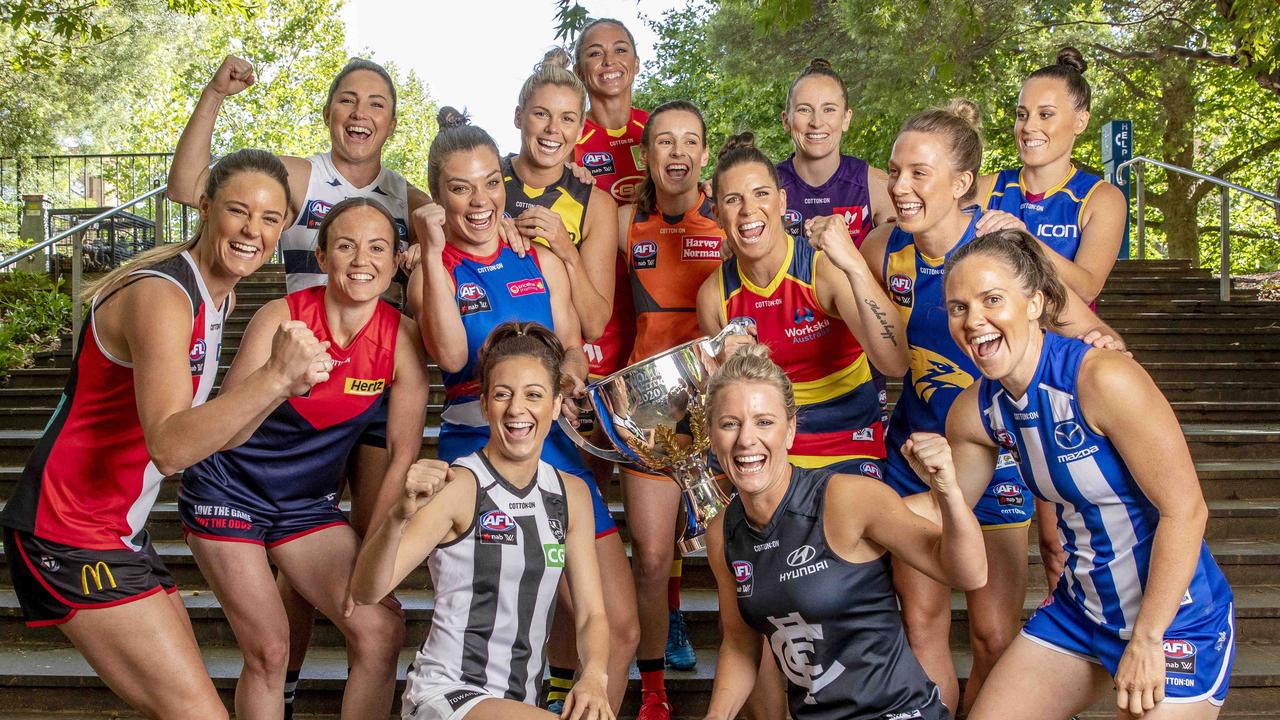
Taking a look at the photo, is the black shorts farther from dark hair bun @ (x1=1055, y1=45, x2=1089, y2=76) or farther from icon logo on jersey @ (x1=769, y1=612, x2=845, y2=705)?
dark hair bun @ (x1=1055, y1=45, x2=1089, y2=76)

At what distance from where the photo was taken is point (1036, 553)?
4723 mm

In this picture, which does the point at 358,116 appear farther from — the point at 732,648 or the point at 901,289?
the point at 732,648

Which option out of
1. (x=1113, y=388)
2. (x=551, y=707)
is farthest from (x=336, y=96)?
(x=1113, y=388)

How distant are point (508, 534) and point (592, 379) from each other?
0.97m

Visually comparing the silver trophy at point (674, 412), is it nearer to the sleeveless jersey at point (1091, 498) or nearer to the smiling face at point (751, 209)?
the smiling face at point (751, 209)

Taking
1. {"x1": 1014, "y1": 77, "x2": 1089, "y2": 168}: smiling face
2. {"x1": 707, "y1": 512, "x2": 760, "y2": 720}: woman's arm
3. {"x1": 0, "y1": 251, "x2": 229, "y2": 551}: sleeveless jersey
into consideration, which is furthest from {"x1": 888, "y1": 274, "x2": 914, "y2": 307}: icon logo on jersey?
{"x1": 0, "y1": 251, "x2": 229, "y2": 551}: sleeveless jersey

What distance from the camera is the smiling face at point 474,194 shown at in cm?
310

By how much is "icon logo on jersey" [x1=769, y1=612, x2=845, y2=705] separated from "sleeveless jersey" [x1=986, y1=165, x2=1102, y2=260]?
5.15ft

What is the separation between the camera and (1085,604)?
101 inches

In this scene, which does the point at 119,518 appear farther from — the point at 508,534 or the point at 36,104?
the point at 36,104

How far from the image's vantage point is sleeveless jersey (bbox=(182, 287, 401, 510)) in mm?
2941

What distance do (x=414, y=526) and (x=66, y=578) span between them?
2.61 feet

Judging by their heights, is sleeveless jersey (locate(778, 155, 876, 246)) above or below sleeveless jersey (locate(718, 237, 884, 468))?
above

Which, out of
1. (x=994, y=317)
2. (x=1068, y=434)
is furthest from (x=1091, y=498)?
(x=994, y=317)
